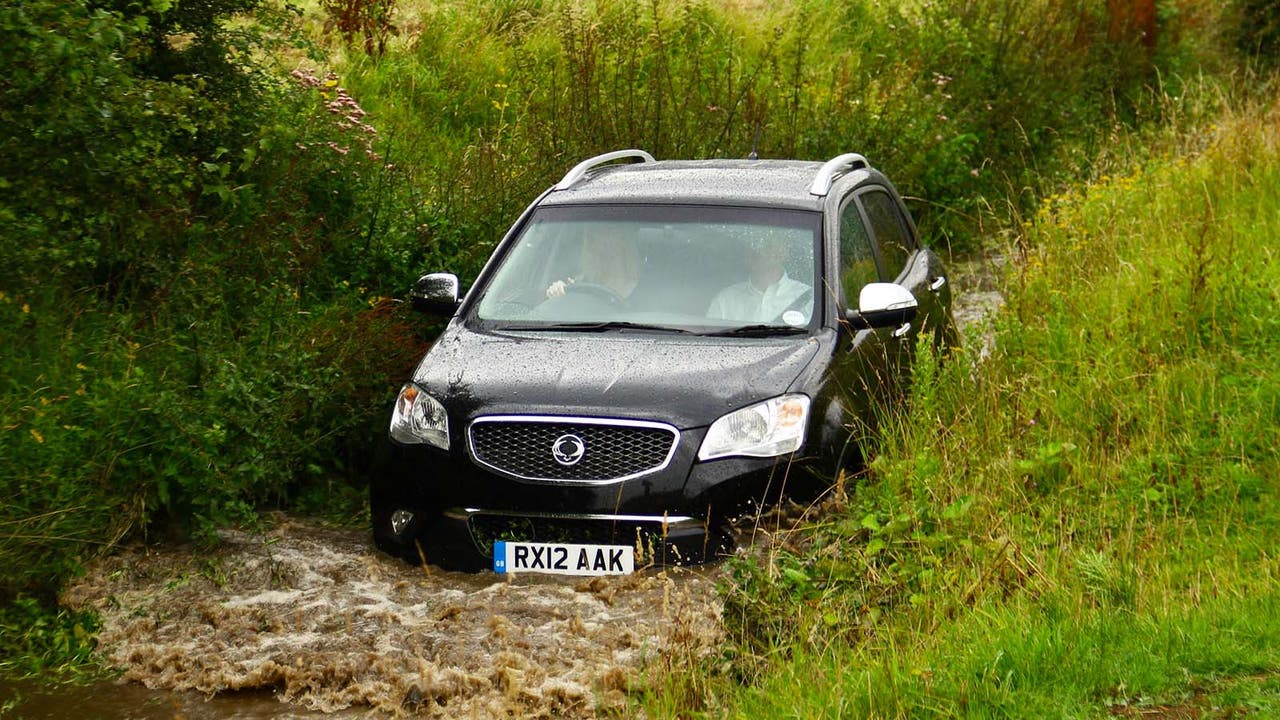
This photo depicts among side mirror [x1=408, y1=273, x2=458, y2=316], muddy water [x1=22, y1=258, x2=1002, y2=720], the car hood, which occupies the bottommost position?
muddy water [x1=22, y1=258, x2=1002, y2=720]

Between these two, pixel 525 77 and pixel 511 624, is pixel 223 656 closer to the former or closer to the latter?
pixel 511 624

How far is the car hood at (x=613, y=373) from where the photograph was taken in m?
5.90

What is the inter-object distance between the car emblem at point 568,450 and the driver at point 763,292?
46.5 inches

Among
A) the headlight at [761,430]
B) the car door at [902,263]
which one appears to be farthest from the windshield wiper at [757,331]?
the car door at [902,263]

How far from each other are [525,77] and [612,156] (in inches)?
217

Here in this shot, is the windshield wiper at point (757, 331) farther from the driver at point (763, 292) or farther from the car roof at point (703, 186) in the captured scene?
the car roof at point (703, 186)

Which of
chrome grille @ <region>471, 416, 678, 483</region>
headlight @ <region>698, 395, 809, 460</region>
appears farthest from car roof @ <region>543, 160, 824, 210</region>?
chrome grille @ <region>471, 416, 678, 483</region>

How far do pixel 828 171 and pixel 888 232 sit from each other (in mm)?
886

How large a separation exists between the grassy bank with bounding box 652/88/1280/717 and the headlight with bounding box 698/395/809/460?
0.39 metres

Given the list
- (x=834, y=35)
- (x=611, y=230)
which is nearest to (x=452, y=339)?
(x=611, y=230)

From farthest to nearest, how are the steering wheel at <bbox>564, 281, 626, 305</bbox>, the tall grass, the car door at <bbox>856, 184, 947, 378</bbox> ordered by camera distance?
1. the tall grass
2. the car door at <bbox>856, 184, 947, 378</bbox>
3. the steering wheel at <bbox>564, 281, 626, 305</bbox>

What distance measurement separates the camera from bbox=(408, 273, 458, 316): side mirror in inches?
277

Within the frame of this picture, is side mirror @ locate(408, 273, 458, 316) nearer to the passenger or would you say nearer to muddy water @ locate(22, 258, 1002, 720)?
the passenger

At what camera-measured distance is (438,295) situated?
277 inches
